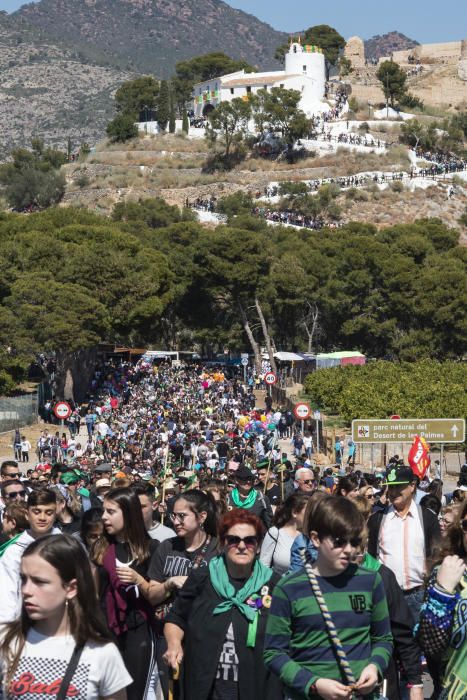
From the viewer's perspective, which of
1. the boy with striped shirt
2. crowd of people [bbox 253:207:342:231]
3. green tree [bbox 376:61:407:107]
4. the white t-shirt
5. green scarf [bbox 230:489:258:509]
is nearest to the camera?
the white t-shirt

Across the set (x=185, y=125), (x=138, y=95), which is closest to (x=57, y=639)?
(x=185, y=125)

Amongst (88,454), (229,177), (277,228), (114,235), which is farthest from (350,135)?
(88,454)

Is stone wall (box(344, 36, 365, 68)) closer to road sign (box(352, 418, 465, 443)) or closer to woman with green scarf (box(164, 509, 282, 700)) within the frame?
road sign (box(352, 418, 465, 443))

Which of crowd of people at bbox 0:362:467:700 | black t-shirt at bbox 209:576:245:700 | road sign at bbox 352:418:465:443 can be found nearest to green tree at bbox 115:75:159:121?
road sign at bbox 352:418:465:443

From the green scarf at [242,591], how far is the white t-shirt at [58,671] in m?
1.23

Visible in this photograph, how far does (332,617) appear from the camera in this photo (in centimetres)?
515

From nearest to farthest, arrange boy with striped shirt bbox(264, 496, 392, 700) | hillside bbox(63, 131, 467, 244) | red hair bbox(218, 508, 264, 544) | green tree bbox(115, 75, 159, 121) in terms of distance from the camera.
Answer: boy with striped shirt bbox(264, 496, 392, 700)
red hair bbox(218, 508, 264, 544)
hillside bbox(63, 131, 467, 244)
green tree bbox(115, 75, 159, 121)

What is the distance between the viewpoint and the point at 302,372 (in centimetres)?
5712

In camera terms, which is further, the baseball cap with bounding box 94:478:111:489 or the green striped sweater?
the baseball cap with bounding box 94:478:111:489

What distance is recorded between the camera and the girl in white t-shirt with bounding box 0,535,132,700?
4641mm

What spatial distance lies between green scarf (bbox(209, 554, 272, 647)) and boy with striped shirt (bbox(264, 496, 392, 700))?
0.58m

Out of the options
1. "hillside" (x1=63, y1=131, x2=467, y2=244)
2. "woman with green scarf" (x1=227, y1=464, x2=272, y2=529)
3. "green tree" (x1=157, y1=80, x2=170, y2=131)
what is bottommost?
"hillside" (x1=63, y1=131, x2=467, y2=244)

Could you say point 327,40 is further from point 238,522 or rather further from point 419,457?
point 238,522

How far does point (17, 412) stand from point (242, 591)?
37.1 metres
